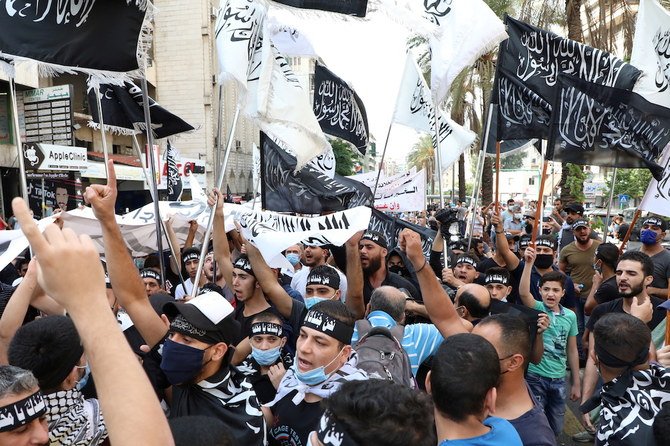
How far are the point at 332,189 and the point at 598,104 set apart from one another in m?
2.85

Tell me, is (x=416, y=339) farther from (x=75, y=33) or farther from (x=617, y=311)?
(x=75, y=33)

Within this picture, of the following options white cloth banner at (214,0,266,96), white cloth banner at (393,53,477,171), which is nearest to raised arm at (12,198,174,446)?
white cloth banner at (214,0,266,96)

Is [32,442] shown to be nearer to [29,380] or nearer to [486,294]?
[29,380]

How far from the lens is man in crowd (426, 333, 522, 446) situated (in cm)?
213

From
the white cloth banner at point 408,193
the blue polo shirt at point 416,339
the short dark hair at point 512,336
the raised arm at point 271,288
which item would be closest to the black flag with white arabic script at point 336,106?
the white cloth banner at point 408,193

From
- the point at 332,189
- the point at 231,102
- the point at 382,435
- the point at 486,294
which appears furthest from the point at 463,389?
the point at 231,102

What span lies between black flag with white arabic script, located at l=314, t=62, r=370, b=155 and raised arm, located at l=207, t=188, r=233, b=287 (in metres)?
3.40

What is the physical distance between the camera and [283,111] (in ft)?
15.1

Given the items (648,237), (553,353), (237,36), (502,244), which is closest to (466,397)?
(553,353)

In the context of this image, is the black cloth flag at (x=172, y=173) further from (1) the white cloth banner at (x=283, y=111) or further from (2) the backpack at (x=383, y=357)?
(2) the backpack at (x=383, y=357)

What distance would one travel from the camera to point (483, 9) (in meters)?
5.82

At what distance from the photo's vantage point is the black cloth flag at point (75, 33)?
137 inches

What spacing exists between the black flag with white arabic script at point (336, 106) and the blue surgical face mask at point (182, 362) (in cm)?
Answer: 577

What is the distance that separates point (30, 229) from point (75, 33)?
278cm
